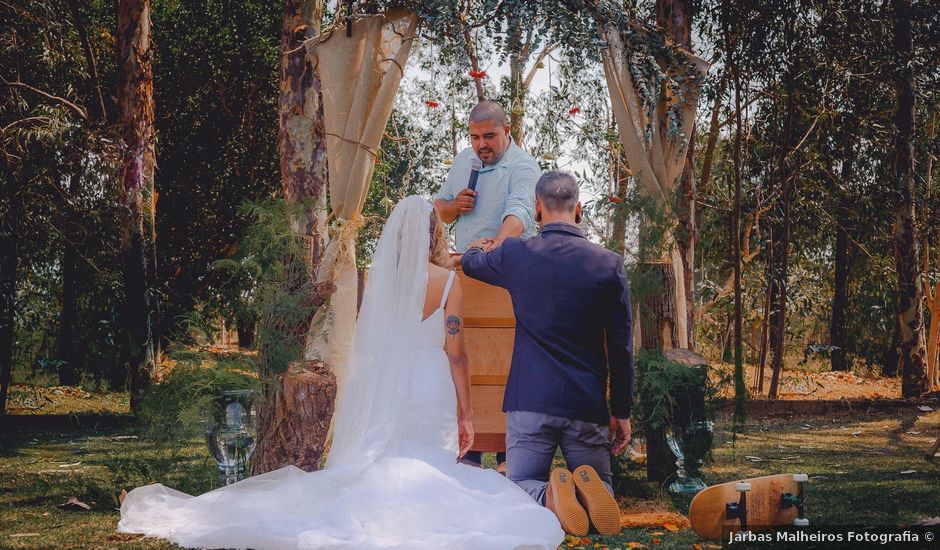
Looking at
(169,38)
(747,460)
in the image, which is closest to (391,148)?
(169,38)

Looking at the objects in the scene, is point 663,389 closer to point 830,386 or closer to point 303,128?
point 303,128

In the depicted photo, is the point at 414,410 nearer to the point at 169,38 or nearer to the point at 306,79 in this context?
the point at 306,79

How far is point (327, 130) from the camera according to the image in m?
6.75

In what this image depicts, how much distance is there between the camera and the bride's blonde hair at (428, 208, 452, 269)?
505cm

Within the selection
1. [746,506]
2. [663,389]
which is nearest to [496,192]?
[663,389]

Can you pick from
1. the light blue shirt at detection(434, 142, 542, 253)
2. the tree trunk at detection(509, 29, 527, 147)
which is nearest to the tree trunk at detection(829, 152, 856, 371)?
the tree trunk at detection(509, 29, 527, 147)

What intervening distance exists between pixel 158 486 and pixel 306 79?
3843 millimetres

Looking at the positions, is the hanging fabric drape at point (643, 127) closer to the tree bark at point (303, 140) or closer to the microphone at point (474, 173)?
the microphone at point (474, 173)

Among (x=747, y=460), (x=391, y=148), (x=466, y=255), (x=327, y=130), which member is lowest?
(x=747, y=460)

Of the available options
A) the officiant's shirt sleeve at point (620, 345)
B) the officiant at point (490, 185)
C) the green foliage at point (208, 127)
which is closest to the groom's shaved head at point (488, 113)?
the officiant at point (490, 185)

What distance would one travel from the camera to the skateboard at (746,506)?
13.4 ft

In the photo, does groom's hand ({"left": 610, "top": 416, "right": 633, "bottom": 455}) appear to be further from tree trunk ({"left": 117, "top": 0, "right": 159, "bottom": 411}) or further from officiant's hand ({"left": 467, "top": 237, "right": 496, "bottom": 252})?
tree trunk ({"left": 117, "top": 0, "right": 159, "bottom": 411})

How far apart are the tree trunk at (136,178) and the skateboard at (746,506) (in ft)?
24.2

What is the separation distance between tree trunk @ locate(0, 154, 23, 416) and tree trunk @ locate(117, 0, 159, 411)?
3.55 feet
